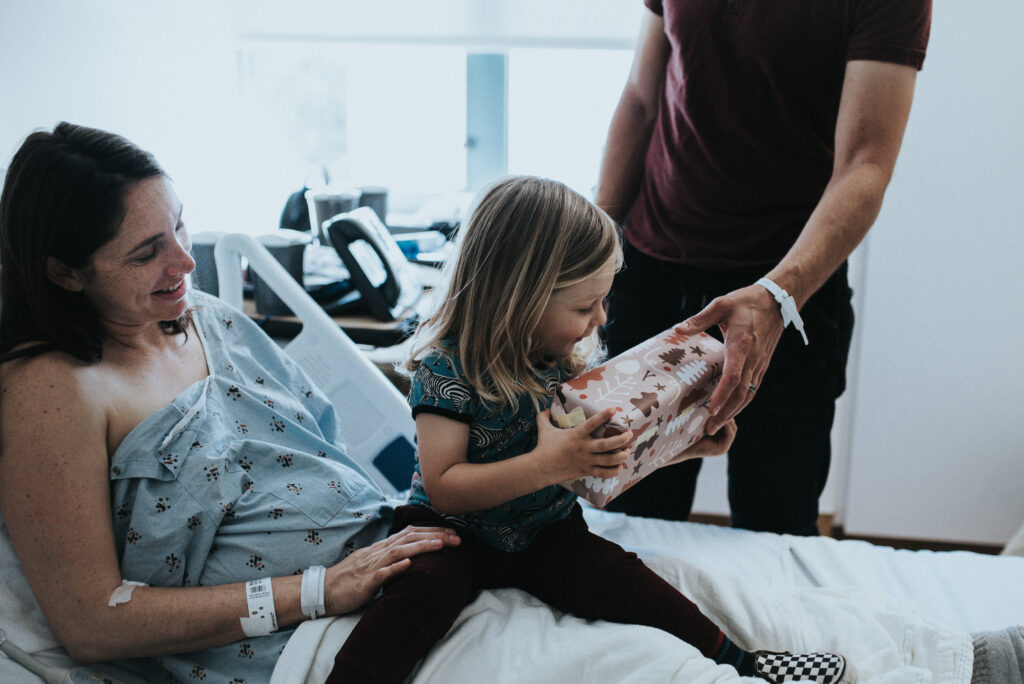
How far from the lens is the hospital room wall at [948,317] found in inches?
92.4

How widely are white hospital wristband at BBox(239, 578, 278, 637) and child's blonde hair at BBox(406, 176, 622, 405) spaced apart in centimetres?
41

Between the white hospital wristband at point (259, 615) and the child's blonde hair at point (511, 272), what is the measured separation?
0.41m

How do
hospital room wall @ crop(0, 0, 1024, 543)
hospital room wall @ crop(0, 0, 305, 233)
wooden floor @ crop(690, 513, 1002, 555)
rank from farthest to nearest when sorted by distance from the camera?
wooden floor @ crop(690, 513, 1002, 555) < hospital room wall @ crop(0, 0, 1024, 543) < hospital room wall @ crop(0, 0, 305, 233)

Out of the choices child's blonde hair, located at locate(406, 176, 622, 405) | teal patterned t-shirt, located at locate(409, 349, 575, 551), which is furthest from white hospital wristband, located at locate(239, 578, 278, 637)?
child's blonde hair, located at locate(406, 176, 622, 405)

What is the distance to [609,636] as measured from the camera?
3.47 ft

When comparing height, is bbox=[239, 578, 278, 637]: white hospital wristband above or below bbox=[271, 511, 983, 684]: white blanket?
above

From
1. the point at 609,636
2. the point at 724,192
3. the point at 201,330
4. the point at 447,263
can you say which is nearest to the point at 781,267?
the point at 724,192

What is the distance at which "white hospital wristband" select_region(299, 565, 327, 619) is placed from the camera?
1.13 metres

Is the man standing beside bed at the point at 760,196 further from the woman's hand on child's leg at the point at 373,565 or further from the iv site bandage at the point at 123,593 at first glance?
the iv site bandage at the point at 123,593

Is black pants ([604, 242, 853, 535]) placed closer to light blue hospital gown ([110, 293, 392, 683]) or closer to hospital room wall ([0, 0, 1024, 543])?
light blue hospital gown ([110, 293, 392, 683])

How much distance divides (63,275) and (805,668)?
3.99 ft

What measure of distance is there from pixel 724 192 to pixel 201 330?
1032 mm

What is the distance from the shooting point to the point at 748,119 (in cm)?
150

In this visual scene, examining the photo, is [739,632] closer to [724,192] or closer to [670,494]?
[670,494]
